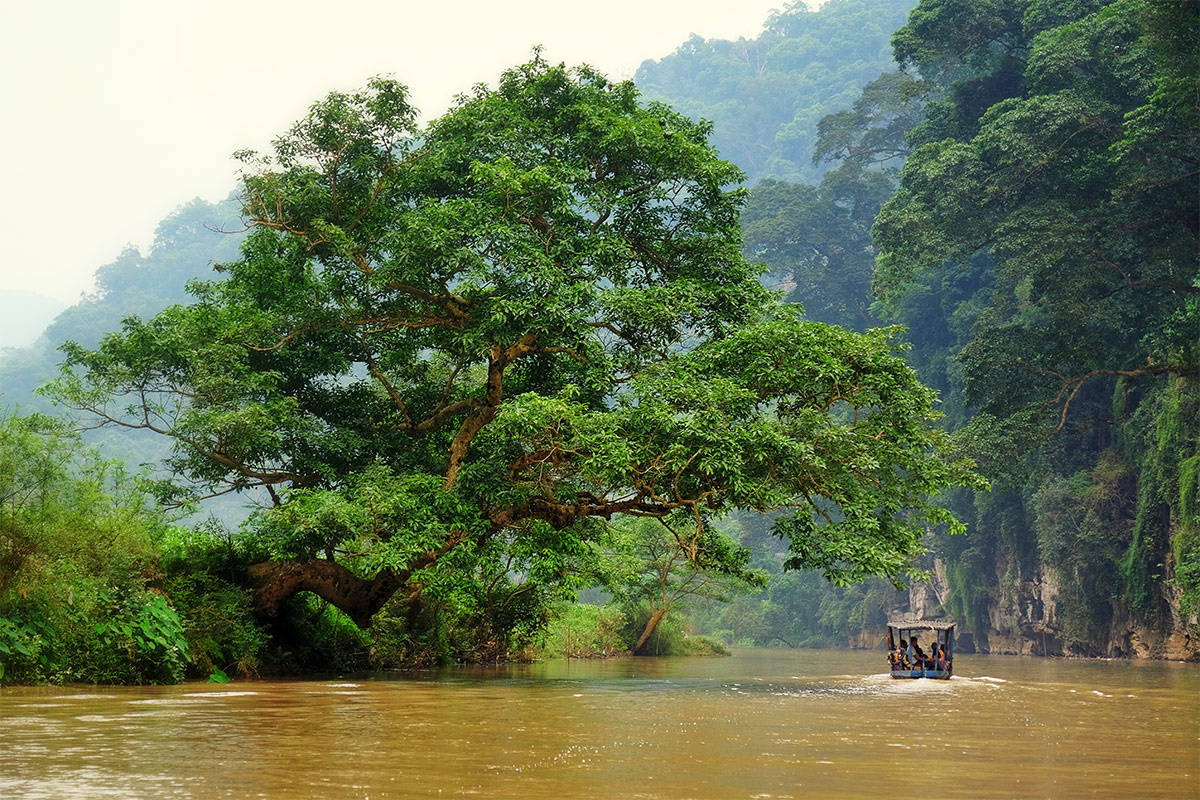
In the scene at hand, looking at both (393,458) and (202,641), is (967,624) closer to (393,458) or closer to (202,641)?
(393,458)

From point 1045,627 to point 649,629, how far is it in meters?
15.0

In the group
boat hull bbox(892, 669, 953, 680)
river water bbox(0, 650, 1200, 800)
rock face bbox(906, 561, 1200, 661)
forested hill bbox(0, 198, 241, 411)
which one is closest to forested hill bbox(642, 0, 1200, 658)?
rock face bbox(906, 561, 1200, 661)

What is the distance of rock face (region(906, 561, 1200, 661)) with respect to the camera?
1197 inches

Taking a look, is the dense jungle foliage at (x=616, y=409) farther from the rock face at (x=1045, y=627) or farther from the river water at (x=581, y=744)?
the river water at (x=581, y=744)

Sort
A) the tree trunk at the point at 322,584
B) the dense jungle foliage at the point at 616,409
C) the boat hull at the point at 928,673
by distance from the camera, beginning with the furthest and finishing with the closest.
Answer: the boat hull at the point at 928,673
the tree trunk at the point at 322,584
the dense jungle foliage at the point at 616,409

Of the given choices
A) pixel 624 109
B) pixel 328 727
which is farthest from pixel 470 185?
pixel 328 727

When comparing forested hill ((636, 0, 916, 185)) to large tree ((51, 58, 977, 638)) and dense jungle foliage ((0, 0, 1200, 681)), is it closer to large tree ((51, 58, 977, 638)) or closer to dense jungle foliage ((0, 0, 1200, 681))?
dense jungle foliage ((0, 0, 1200, 681))

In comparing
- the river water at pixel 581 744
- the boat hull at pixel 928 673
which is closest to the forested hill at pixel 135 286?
the boat hull at pixel 928 673

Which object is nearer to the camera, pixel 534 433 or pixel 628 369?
pixel 534 433

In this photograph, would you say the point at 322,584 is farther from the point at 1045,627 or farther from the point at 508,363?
the point at 1045,627

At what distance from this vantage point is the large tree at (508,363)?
15812 millimetres

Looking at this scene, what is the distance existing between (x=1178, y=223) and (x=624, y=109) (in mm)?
17249

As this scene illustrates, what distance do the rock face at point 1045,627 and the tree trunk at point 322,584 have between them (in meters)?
21.6

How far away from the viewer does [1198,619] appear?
28328 mm
